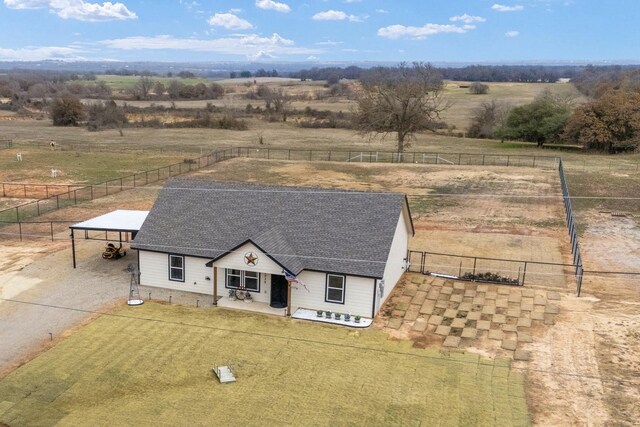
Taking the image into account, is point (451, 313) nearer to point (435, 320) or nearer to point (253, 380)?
point (435, 320)

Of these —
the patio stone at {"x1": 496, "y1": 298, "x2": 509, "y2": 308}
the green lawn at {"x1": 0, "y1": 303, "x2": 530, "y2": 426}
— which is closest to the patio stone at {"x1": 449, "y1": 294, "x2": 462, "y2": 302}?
the patio stone at {"x1": 496, "y1": 298, "x2": 509, "y2": 308}

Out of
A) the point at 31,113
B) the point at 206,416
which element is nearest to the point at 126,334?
the point at 206,416

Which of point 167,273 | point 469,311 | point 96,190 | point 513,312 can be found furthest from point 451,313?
point 96,190

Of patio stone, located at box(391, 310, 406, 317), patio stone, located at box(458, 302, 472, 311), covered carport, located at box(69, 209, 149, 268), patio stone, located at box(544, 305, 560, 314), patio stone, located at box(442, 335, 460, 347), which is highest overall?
covered carport, located at box(69, 209, 149, 268)

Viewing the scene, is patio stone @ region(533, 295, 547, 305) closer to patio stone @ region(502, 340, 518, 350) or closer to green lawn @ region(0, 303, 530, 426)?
patio stone @ region(502, 340, 518, 350)

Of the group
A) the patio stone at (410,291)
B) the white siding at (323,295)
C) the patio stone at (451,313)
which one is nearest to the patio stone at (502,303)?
the patio stone at (451,313)

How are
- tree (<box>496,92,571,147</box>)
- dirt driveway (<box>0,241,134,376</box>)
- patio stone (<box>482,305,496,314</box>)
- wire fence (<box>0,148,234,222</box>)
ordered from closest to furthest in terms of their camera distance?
dirt driveway (<box>0,241,134,376</box>), patio stone (<box>482,305,496,314</box>), wire fence (<box>0,148,234,222</box>), tree (<box>496,92,571,147</box>)

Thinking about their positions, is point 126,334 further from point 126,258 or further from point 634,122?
point 634,122
